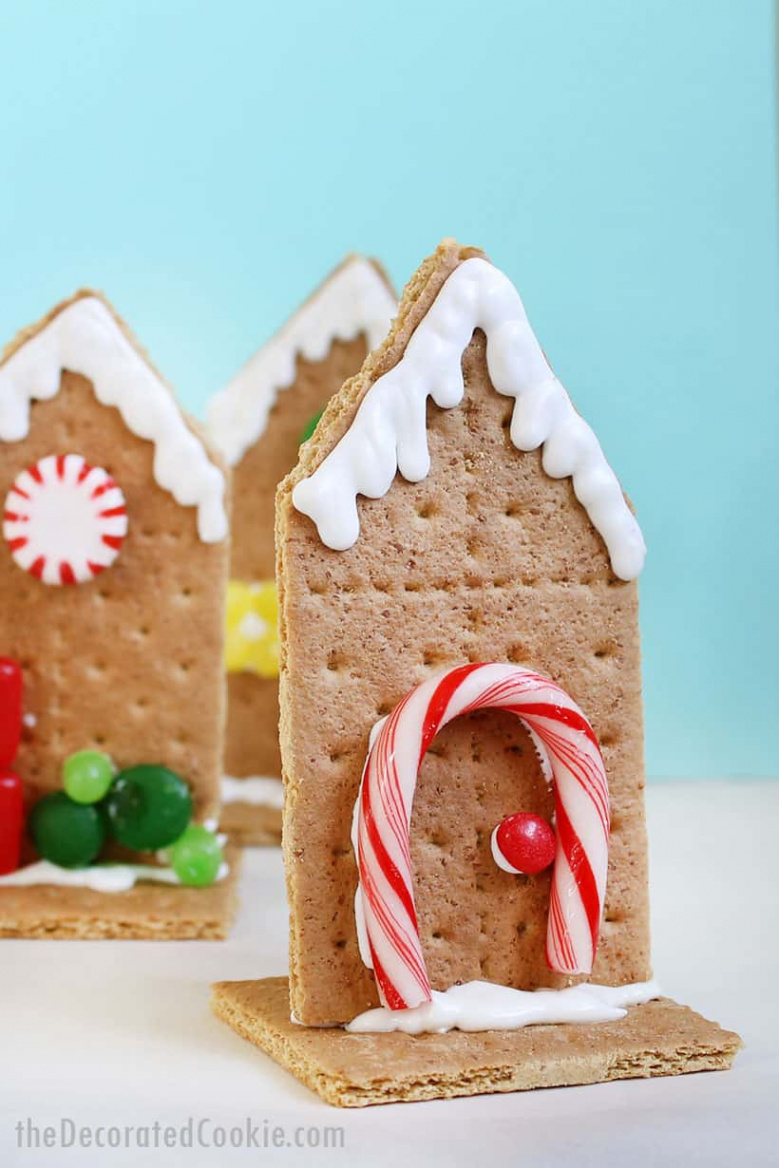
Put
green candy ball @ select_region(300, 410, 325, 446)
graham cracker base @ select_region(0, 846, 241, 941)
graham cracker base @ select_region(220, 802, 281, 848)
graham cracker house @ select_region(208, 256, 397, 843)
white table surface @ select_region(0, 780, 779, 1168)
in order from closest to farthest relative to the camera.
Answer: white table surface @ select_region(0, 780, 779, 1168), graham cracker base @ select_region(0, 846, 241, 941), graham cracker base @ select_region(220, 802, 281, 848), green candy ball @ select_region(300, 410, 325, 446), graham cracker house @ select_region(208, 256, 397, 843)

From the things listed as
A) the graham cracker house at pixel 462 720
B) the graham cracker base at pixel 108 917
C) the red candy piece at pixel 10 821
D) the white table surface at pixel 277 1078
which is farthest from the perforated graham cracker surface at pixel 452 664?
the red candy piece at pixel 10 821

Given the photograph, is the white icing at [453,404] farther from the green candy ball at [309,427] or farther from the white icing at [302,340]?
the white icing at [302,340]

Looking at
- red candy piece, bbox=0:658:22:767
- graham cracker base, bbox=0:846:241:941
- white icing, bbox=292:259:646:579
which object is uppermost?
white icing, bbox=292:259:646:579

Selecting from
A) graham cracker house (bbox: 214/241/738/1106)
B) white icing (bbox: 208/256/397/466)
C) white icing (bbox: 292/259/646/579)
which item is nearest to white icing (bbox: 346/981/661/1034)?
graham cracker house (bbox: 214/241/738/1106)

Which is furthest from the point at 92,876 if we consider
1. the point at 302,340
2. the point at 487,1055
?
the point at 302,340

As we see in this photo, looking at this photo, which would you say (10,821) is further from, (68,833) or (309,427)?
(309,427)

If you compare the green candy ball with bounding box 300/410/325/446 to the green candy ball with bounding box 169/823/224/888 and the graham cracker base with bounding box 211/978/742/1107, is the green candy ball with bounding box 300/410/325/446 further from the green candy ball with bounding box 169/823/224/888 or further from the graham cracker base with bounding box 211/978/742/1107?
the graham cracker base with bounding box 211/978/742/1107
